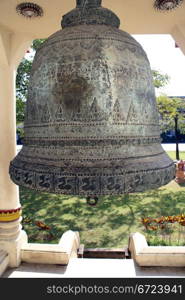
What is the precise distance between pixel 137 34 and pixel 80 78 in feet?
8.65

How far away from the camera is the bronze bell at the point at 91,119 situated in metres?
0.94

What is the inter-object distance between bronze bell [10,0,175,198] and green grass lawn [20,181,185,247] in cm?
434

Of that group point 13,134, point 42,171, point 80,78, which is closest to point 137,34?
point 13,134

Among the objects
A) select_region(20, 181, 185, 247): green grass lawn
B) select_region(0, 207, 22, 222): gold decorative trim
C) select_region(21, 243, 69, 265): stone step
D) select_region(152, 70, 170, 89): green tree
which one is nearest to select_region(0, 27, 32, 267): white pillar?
Answer: select_region(0, 207, 22, 222): gold decorative trim

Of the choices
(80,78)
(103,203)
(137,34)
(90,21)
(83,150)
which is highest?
(137,34)

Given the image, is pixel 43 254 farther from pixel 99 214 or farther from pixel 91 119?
pixel 91 119

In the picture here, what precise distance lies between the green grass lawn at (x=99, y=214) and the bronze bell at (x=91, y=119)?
4338mm

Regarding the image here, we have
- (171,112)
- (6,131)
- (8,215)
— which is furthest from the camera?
(171,112)

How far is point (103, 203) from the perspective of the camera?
750 centimetres

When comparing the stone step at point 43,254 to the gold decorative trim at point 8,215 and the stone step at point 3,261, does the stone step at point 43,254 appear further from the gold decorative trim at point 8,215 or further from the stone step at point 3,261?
the gold decorative trim at point 8,215

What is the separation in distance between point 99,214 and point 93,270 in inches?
118

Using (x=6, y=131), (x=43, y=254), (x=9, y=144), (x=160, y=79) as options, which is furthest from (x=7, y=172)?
(x=160, y=79)

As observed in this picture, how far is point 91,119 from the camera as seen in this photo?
101cm

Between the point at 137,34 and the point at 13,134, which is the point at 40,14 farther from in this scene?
the point at 13,134
